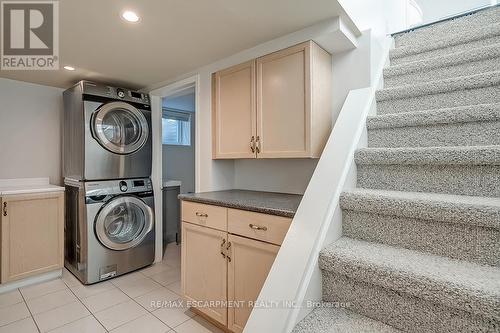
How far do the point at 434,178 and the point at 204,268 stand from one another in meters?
1.56

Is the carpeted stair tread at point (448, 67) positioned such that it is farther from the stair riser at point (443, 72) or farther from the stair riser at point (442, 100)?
the stair riser at point (442, 100)

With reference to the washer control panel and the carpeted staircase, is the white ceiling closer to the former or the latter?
the carpeted staircase

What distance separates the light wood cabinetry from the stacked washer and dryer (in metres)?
1.05

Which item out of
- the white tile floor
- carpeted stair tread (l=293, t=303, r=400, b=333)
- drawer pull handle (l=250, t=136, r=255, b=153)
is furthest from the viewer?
drawer pull handle (l=250, t=136, r=255, b=153)

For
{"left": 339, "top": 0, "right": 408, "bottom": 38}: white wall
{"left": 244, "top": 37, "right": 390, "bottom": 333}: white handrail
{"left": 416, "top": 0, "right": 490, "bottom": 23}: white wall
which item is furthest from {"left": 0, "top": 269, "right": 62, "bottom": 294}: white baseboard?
{"left": 416, "top": 0, "right": 490, "bottom": 23}: white wall

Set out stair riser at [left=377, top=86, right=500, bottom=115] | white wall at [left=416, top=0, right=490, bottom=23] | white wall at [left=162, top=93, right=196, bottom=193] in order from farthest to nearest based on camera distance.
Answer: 1. white wall at [left=162, top=93, right=196, bottom=193]
2. white wall at [left=416, top=0, right=490, bottom=23]
3. stair riser at [left=377, top=86, right=500, bottom=115]

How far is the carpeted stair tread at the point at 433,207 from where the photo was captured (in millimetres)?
800

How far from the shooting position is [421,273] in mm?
740

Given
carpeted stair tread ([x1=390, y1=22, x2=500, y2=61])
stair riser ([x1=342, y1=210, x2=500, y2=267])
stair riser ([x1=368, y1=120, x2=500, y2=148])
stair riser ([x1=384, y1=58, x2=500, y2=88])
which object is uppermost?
carpeted stair tread ([x1=390, y1=22, x2=500, y2=61])

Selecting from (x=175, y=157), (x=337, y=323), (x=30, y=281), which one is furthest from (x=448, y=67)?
(x=30, y=281)

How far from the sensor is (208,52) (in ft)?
6.81

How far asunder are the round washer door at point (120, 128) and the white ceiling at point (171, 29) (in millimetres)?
422

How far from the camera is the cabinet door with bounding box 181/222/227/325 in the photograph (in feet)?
5.69

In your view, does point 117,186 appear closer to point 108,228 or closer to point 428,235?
point 108,228
